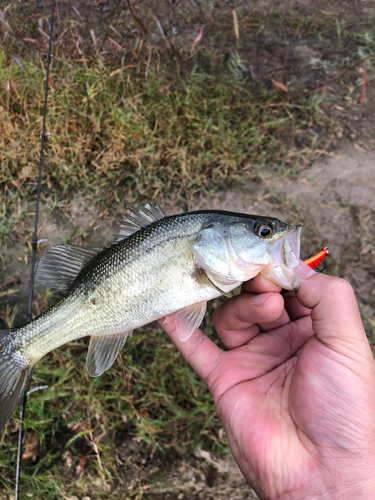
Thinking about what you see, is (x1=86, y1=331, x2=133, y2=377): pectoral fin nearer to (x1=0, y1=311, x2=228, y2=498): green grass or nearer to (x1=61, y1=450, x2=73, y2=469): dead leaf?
(x1=0, y1=311, x2=228, y2=498): green grass

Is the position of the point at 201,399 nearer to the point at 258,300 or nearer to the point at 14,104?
the point at 258,300

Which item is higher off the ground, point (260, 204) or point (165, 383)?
point (260, 204)

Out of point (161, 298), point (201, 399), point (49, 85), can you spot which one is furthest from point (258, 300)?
point (49, 85)

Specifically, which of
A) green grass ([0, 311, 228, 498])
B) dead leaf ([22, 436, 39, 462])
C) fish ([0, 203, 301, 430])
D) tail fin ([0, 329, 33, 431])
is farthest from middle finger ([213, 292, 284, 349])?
dead leaf ([22, 436, 39, 462])

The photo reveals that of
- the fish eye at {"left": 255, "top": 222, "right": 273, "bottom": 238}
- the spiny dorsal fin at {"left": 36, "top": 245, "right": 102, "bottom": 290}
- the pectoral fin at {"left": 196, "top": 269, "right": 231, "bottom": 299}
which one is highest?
the fish eye at {"left": 255, "top": 222, "right": 273, "bottom": 238}

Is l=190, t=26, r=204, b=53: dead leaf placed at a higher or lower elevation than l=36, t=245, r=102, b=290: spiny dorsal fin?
higher

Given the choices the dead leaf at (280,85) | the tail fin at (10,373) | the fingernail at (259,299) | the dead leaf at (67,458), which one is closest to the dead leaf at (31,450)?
the dead leaf at (67,458)

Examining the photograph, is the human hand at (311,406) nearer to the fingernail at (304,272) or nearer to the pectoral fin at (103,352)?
the fingernail at (304,272)
